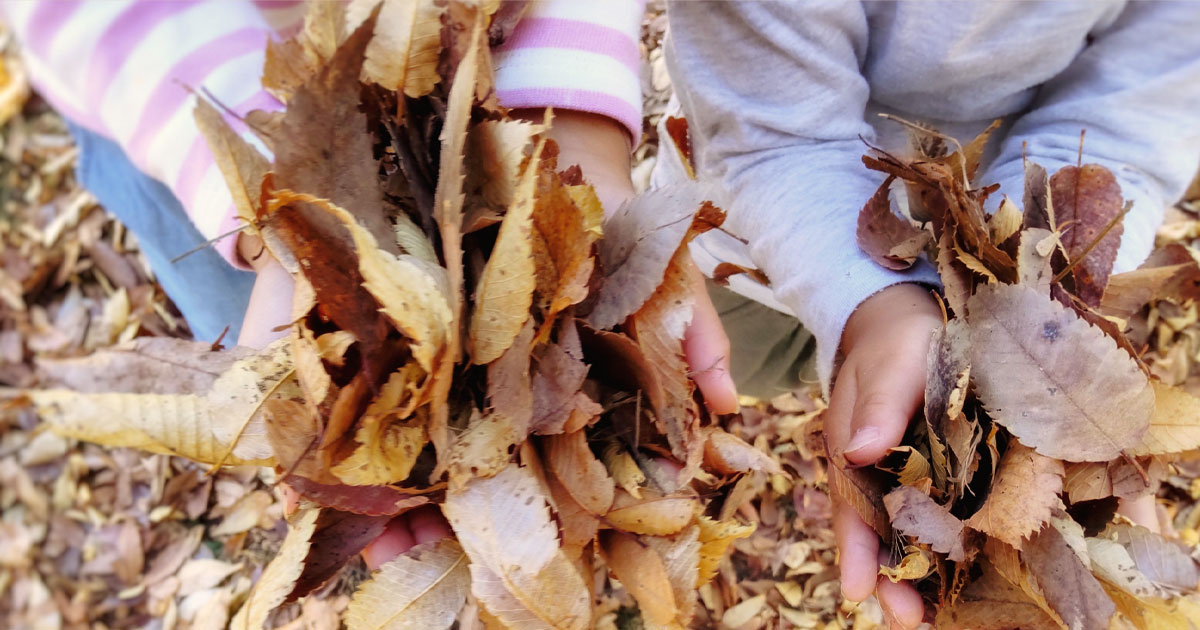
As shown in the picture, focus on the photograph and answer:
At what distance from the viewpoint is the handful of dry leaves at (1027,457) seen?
537 mm

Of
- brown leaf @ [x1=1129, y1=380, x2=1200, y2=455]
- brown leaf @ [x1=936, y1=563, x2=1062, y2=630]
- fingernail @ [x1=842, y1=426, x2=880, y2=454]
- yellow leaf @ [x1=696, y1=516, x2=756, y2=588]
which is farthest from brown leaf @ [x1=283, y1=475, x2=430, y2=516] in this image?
brown leaf @ [x1=1129, y1=380, x2=1200, y2=455]

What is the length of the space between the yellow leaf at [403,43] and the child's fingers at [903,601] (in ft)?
1.79

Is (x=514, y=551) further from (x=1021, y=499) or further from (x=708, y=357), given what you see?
(x=1021, y=499)

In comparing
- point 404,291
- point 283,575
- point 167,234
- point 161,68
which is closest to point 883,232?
point 404,291

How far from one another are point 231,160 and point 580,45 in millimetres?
331

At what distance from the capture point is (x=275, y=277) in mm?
589

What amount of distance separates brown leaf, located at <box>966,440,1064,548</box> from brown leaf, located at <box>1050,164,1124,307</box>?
0.19m

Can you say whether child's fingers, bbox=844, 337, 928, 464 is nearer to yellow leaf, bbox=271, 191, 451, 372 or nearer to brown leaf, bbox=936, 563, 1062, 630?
brown leaf, bbox=936, 563, 1062, 630

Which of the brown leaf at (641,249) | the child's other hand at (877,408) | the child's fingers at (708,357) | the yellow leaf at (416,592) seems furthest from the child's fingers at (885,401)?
the yellow leaf at (416,592)

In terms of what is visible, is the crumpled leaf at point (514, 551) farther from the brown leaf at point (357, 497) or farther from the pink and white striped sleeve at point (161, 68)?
the pink and white striped sleeve at point (161, 68)

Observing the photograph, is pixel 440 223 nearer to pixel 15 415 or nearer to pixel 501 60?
pixel 501 60

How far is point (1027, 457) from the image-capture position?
0.55 meters

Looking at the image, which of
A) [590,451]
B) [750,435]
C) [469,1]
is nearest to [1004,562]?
[590,451]

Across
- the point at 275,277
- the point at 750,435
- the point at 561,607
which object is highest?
the point at 275,277
